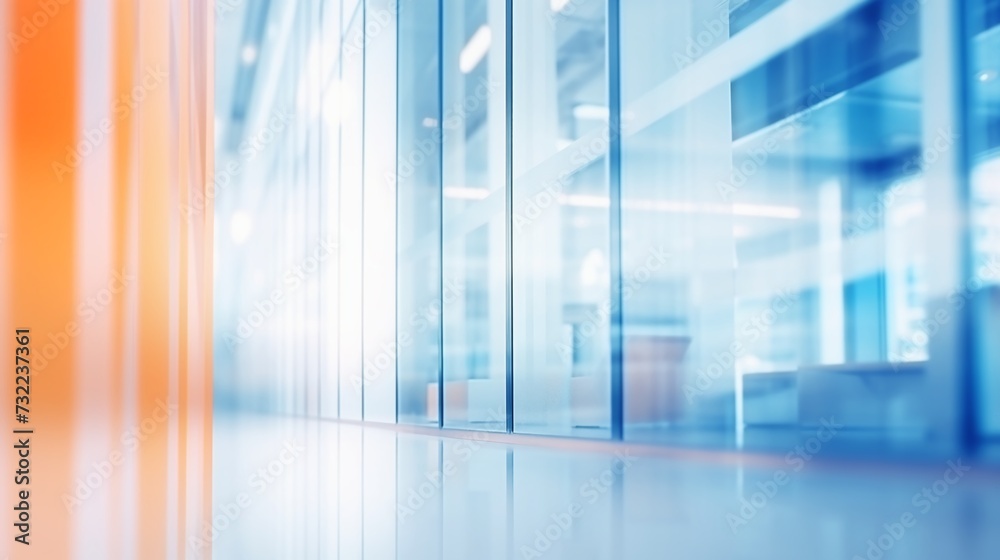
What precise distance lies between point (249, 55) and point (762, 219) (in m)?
3.57

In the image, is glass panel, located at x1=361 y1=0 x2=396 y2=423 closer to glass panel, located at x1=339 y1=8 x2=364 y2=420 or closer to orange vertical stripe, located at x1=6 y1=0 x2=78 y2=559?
glass panel, located at x1=339 y1=8 x2=364 y2=420

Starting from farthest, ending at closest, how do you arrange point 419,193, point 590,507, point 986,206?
point 419,193, point 986,206, point 590,507

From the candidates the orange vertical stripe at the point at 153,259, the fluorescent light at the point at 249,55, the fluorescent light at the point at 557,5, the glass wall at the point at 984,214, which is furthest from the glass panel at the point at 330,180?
the orange vertical stripe at the point at 153,259

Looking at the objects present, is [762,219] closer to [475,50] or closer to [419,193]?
[475,50]

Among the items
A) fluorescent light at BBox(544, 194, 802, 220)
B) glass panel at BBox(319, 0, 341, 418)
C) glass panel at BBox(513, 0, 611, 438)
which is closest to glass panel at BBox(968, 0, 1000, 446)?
fluorescent light at BBox(544, 194, 802, 220)

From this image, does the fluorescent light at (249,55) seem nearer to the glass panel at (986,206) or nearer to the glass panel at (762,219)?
the glass panel at (762,219)

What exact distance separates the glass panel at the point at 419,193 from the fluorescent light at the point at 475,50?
0.66ft

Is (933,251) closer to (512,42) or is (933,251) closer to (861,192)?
(861,192)

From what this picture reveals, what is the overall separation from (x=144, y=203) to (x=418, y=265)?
5.35 metres

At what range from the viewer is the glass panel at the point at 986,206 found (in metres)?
3.36

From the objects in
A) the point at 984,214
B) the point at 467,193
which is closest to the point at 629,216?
the point at 467,193

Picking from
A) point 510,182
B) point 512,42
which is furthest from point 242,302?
point 512,42

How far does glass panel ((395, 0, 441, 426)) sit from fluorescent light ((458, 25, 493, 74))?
7.9 inches

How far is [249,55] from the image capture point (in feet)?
20.5
